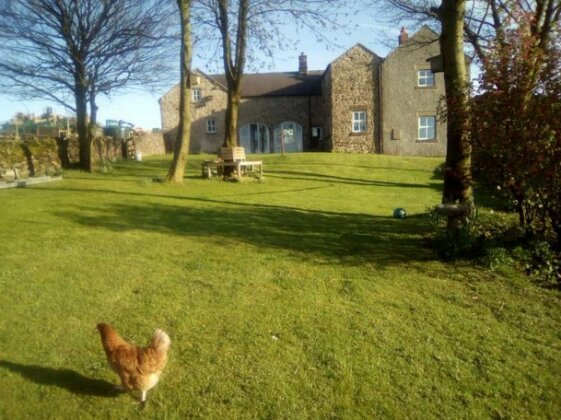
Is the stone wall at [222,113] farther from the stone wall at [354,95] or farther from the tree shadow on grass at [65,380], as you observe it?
the tree shadow on grass at [65,380]

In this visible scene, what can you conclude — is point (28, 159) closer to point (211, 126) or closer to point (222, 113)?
point (211, 126)

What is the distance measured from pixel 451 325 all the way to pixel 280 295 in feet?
6.00

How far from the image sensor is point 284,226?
8.45 m

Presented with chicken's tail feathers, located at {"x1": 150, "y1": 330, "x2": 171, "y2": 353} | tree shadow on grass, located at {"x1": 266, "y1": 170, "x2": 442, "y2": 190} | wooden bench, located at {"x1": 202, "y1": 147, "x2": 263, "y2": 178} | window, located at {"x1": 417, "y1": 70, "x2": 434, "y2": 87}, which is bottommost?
chicken's tail feathers, located at {"x1": 150, "y1": 330, "x2": 171, "y2": 353}

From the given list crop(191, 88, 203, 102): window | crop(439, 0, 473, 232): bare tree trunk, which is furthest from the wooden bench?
crop(191, 88, 203, 102): window

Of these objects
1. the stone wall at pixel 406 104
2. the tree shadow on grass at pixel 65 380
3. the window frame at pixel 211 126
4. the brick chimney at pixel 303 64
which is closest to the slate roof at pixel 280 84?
the brick chimney at pixel 303 64

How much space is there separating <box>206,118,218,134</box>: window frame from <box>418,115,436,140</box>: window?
16971 mm

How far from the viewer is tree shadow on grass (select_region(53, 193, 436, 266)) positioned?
6698 millimetres

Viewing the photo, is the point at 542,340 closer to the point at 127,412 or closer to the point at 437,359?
the point at 437,359

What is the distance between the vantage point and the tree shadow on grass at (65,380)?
3379 millimetres

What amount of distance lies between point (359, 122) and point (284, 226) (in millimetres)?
25933

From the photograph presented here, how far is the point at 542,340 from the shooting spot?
419 centimetres

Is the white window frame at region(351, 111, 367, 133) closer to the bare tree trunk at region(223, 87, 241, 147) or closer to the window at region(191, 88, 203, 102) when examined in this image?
the window at region(191, 88, 203, 102)

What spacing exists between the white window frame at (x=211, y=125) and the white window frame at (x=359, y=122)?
41.1 ft
